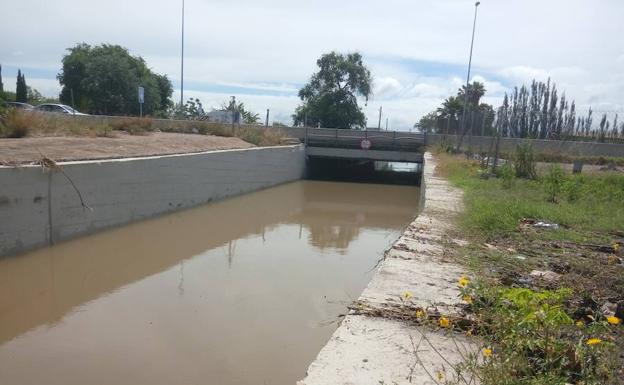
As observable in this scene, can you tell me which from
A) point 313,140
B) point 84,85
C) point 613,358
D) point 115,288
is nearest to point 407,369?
point 613,358

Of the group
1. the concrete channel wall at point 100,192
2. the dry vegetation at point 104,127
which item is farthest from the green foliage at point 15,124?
the concrete channel wall at point 100,192

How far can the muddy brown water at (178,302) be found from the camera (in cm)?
385

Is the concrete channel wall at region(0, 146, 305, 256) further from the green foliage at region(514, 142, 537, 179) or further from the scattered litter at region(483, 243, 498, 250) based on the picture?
the green foliage at region(514, 142, 537, 179)

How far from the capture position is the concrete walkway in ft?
8.27

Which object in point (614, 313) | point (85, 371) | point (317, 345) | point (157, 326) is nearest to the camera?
point (614, 313)

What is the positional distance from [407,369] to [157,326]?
9.66ft

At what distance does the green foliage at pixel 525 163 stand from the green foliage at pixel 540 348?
11401 mm

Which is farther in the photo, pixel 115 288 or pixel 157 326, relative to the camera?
pixel 115 288

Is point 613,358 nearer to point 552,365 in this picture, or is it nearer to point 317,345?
point 552,365

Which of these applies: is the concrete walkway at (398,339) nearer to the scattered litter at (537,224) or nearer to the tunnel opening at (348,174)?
the scattered litter at (537,224)

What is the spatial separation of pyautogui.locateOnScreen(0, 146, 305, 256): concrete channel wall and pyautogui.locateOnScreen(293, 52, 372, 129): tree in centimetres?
2069

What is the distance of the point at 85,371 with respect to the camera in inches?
148

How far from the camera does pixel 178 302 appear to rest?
5375mm

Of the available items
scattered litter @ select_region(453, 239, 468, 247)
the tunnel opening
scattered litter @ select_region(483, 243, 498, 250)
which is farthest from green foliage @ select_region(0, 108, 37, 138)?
the tunnel opening
